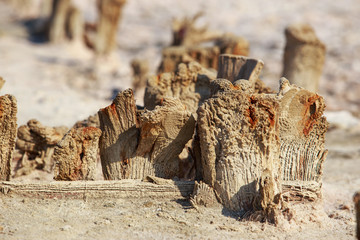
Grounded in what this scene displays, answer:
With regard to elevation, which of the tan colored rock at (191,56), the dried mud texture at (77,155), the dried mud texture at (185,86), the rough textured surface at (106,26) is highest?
the rough textured surface at (106,26)

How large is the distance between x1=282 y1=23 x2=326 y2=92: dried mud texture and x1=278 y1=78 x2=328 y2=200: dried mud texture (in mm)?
4370

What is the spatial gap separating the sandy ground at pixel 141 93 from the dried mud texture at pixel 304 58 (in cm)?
102

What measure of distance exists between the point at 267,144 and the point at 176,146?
2.61ft

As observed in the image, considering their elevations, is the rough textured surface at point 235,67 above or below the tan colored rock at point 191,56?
below

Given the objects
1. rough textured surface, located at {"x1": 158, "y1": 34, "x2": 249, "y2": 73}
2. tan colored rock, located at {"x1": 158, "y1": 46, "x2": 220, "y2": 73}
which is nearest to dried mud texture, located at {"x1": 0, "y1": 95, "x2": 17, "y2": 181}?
tan colored rock, located at {"x1": 158, "y1": 46, "x2": 220, "y2": 73}

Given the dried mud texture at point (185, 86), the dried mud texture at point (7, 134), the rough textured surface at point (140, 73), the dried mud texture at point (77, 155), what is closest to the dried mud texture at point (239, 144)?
the dried mud texture at point (77, 155)

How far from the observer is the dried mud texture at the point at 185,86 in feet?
15.7

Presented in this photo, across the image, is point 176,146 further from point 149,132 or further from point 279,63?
point 279,63

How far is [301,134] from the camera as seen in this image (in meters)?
3.62

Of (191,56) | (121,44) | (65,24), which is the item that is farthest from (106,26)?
(191,56)

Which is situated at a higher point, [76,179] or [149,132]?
[149,132]

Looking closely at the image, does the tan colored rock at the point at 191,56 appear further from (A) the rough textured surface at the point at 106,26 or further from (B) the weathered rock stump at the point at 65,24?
(B) the weathered rock stump at the point at 65,24

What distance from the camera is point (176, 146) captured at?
12.1 ft

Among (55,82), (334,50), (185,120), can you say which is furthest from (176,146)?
(334,50)
